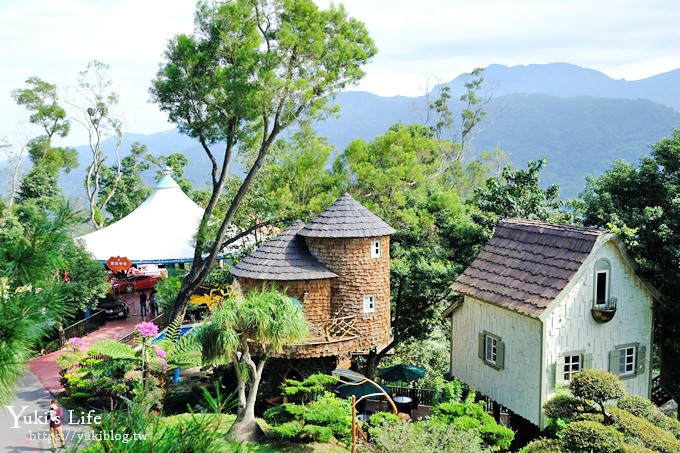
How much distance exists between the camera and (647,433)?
9.88m

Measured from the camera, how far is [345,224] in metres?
19.8

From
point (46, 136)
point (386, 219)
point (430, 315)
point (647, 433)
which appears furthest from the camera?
point (46, 136)

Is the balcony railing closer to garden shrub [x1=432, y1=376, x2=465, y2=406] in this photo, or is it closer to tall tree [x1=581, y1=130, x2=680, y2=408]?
tall tree [x1=581, y1=130, x2=680, y2=408]

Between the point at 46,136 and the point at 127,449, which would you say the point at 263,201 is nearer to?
the point at 127,449

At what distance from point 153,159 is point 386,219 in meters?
29.3

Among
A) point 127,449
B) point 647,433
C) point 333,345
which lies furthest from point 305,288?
point 127,449

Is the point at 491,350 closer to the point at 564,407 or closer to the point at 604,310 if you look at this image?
the point at 604,310

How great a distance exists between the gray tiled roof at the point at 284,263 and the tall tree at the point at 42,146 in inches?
963

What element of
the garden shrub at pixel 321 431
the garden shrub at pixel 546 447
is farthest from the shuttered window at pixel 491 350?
the garden shrub at pixel 546 447

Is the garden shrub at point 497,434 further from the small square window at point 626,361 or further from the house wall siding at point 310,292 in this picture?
the house wall siding at point 310,292

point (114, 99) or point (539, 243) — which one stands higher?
point (114, 99)

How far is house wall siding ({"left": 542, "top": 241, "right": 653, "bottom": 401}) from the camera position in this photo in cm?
1499

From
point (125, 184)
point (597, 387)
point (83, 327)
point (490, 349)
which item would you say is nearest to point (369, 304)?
point (490, 349)

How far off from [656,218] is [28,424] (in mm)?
18625
